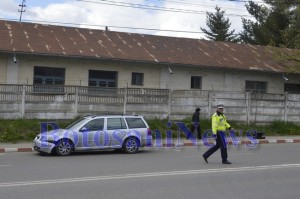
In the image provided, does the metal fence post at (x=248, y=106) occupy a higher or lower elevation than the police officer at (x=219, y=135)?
higher

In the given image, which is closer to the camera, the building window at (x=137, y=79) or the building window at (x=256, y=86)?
the building window at (x=137, y=79)

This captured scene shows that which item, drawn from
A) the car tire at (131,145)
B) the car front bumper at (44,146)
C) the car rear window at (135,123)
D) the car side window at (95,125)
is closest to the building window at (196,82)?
the car rear window at (135,123)

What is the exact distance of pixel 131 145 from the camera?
666 inches

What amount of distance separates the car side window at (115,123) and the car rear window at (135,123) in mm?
222

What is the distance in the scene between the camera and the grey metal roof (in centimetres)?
2570

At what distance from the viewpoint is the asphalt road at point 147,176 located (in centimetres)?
896

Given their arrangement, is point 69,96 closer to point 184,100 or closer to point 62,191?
point 184,100

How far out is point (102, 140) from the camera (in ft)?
54.0

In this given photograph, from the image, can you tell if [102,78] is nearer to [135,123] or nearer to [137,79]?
[137,79]

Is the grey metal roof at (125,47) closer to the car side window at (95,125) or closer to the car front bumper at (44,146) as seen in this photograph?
the car side window at (95,125)

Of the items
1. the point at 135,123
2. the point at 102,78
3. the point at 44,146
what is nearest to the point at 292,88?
the point at 102,78

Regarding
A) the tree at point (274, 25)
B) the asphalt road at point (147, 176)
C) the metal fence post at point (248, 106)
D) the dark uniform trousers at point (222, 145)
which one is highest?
the tree at point (274, 25)

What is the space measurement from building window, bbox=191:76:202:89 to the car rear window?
40.3 feet

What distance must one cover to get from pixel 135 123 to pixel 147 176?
629 cm
